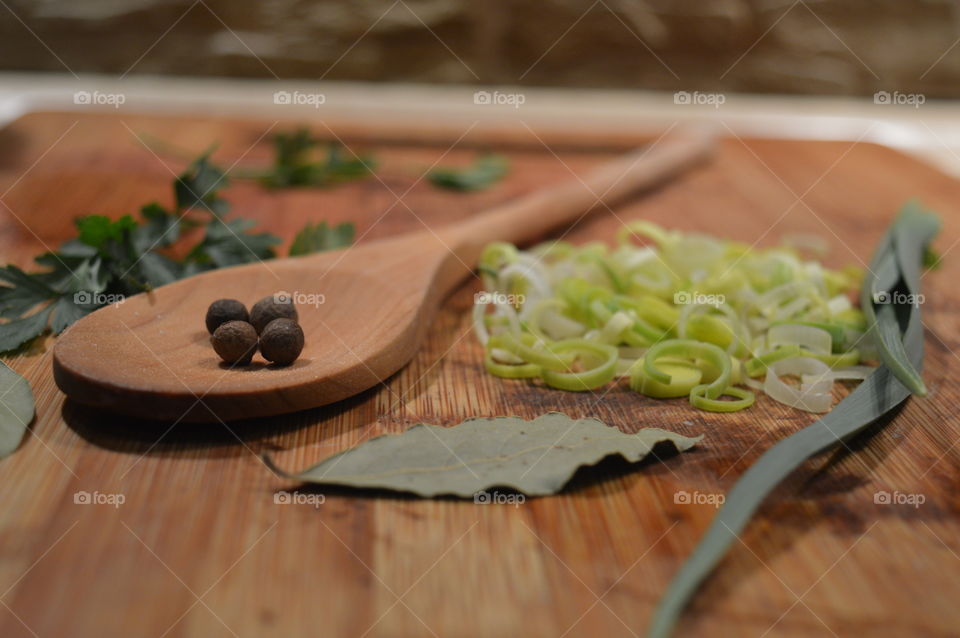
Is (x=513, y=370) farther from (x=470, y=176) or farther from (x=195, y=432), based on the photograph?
(x=470, y=176)

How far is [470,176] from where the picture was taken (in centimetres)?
238

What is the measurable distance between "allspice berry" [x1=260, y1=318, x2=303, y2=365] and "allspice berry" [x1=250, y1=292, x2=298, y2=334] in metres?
0.07

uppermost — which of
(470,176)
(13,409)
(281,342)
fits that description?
(470,176)

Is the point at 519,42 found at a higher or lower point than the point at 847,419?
higher

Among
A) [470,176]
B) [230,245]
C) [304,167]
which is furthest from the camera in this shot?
[470,176]

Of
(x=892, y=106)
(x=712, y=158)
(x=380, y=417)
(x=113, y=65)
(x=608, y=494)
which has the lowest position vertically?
(x=113, y=65)

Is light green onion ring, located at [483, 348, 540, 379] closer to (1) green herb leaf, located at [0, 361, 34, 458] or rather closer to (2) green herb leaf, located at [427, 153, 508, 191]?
(1) green herb leaf, located at [0, 361, 34, 458]

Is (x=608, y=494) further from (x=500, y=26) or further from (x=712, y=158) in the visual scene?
(x=500, y=26)

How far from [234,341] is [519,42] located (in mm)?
2958

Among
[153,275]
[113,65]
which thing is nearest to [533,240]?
[153,275]

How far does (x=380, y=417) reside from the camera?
123cm

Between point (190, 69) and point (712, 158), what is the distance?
233cm

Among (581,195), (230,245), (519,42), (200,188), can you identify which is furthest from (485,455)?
(519,42)

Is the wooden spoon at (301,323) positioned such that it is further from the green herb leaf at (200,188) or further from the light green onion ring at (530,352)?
the green herb leaf at (200,188)
